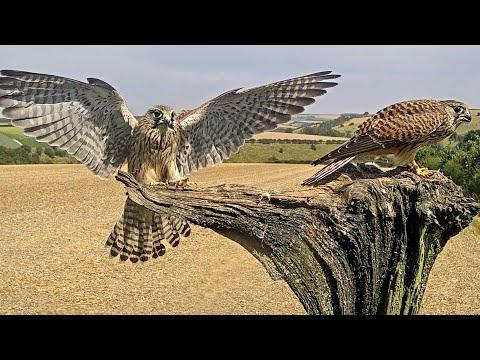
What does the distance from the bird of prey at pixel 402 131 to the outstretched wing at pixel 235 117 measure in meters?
0.45

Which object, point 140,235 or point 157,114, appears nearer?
point 157,114

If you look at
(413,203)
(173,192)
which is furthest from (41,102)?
(413,203)

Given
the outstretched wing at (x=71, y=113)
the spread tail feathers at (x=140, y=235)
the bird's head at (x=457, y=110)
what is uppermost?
the bird's head at (x=457, y=110)

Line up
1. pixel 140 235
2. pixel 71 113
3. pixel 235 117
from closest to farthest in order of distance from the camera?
pixel 71 113
pixel 235 117
pixel 140 235

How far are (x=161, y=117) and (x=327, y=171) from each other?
127 cm

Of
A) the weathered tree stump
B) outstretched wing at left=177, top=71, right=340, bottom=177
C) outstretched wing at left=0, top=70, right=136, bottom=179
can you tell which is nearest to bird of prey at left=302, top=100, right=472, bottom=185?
the weathered tree stump

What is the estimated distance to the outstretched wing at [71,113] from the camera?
365cm

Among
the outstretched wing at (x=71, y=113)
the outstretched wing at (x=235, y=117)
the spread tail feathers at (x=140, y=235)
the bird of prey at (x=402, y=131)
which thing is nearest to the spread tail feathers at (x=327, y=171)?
the bird of prey at (x=402, y=131)

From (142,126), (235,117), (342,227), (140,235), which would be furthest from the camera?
(140,235)

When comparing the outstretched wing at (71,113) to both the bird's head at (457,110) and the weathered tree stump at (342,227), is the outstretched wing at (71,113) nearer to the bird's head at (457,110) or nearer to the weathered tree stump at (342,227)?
the weathered tree stump at (342,227)

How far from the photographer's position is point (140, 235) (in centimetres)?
420

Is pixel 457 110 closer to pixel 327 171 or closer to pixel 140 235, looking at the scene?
pixel 327 171

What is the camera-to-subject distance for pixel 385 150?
13.0 feet

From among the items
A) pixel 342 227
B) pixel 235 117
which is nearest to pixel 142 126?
pixel 235 117
